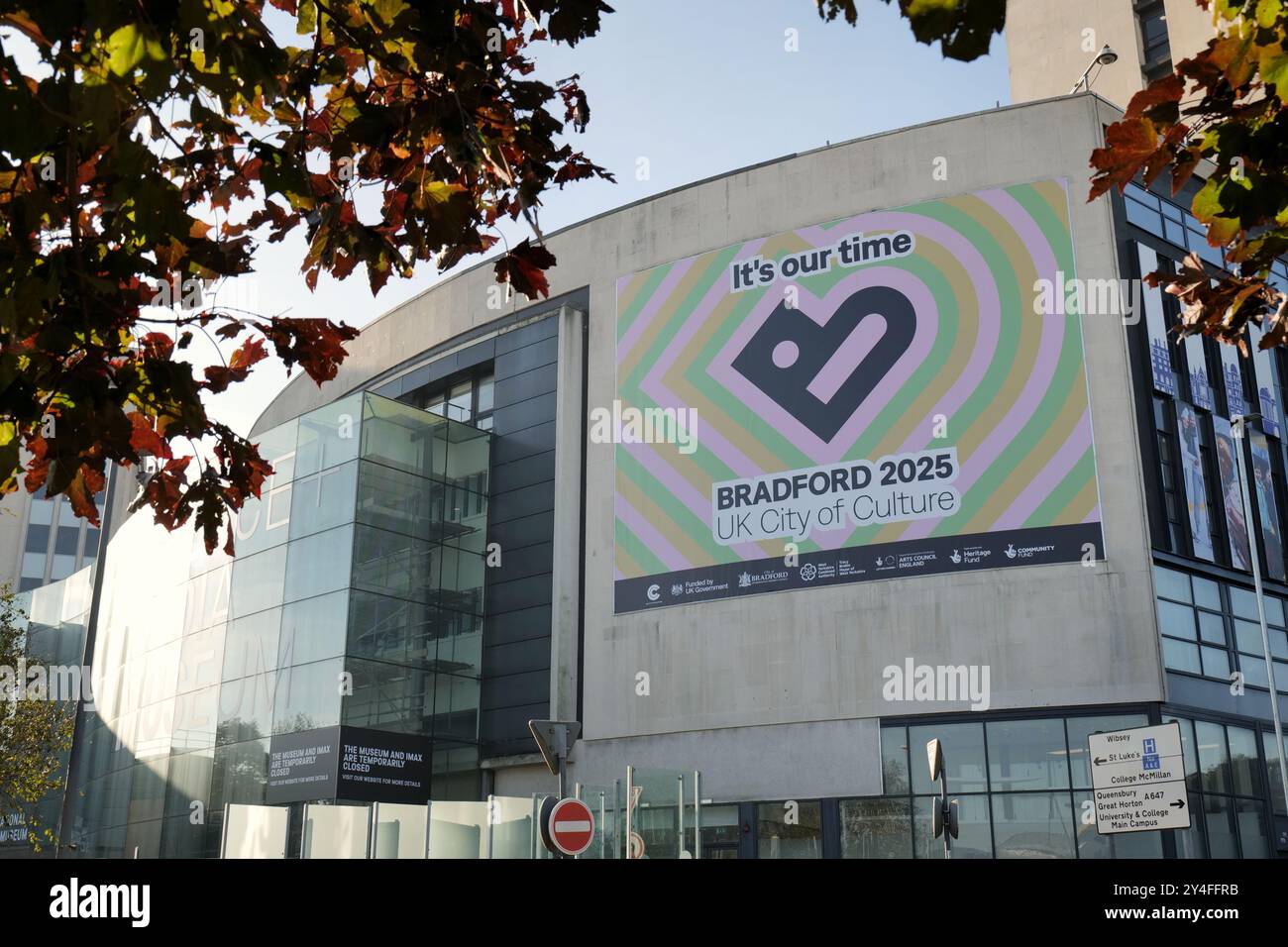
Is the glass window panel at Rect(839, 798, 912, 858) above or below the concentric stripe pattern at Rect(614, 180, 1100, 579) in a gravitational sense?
below

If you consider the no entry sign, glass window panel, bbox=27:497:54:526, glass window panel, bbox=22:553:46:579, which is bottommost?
the no entry sign

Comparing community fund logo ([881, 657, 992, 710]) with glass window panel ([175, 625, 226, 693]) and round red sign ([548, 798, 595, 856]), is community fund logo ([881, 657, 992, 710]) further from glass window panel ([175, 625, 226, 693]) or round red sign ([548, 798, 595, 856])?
glass window panel ([175, 625, 226, 693])

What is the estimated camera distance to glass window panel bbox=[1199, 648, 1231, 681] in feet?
85.7

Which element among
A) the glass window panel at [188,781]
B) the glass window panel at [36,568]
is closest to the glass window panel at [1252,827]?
the glass window panel at [188,781]

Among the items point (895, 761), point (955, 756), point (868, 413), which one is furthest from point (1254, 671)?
point (868, 413)

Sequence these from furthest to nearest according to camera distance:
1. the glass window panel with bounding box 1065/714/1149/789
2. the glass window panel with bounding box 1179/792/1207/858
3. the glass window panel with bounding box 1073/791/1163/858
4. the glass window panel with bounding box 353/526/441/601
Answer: the glass window panel with bounding box 353/526/441/601 < the glass window panel with bounding box 1065/714/1149/789 < the glass window panel with bounding box 1179/792/1207/858 < the glass window panel with bounding box 1073/791/1163/858

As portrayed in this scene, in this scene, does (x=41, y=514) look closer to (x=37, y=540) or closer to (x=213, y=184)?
(x=37, y=540)

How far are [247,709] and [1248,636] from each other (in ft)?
73.4

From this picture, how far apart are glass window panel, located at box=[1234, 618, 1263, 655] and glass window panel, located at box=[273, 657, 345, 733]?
63.3 ft

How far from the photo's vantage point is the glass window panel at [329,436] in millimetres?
Result: 30594

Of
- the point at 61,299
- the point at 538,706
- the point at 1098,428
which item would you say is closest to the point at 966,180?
the point at 1098,428

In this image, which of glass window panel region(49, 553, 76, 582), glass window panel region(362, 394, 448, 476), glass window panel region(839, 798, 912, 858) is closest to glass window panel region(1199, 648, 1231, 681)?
glass window panel region(839, 798, 912, 858)

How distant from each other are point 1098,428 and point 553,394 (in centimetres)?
1360
